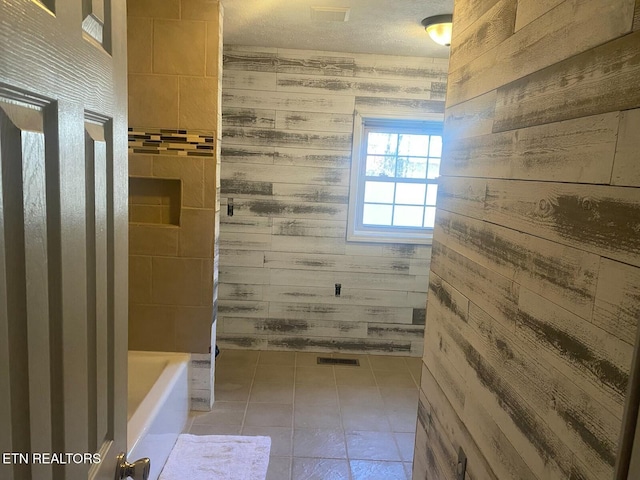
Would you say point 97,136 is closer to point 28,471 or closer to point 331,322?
point 28,471

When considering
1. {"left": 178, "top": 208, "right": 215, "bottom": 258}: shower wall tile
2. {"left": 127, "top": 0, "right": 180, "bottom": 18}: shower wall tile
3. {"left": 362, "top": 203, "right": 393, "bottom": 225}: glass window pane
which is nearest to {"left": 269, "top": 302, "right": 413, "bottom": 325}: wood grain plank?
→ {"left": 362, "top": 203, "right": 393, "bottom": 225}: glass window pane

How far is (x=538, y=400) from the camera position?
3.12ft

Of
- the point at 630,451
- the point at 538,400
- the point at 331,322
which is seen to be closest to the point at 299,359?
the point at 331,322

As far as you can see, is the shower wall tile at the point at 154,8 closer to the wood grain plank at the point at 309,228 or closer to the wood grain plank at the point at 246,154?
the wood grain plank at the point at 246,154

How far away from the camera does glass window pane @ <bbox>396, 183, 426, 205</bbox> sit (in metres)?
3.84

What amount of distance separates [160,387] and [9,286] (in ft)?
6.62

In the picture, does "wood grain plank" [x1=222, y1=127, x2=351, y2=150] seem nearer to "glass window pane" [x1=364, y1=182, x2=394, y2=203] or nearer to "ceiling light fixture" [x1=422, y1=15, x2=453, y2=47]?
"glass window pane" [x1=364, y1=182, x2=394, y2=203]

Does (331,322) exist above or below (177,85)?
below

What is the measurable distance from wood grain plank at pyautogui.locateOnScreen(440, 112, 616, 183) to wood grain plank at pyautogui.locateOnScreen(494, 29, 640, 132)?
21 millimetres

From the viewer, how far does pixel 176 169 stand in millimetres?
2658

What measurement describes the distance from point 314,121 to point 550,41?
2.71 meters

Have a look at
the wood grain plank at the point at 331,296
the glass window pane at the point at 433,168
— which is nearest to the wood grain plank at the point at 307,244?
the wood grain plank at the point at 331,296

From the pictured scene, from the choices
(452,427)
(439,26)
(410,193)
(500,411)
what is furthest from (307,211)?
(500,411)

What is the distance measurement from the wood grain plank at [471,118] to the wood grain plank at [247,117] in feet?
7.26
